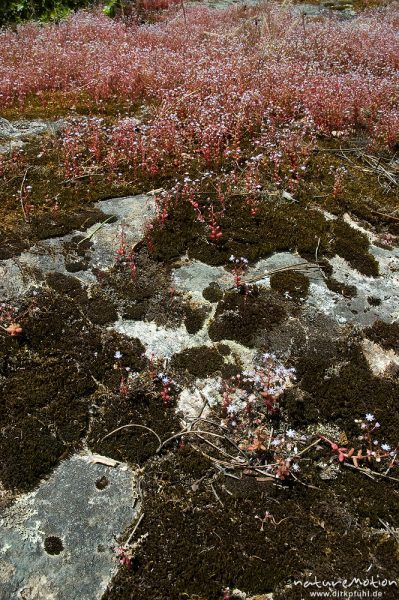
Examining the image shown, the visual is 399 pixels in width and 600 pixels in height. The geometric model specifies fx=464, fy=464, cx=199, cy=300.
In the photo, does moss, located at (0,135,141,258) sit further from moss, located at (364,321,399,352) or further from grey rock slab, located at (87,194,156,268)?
moss, located at (364,321,399,352)

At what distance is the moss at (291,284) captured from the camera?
204 inches

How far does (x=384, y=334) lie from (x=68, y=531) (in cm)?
346

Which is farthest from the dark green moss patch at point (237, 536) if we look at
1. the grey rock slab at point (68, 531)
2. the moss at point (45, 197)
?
the moss at point (45, 197)

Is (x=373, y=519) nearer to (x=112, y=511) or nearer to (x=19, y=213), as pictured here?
(x=112, y=511)

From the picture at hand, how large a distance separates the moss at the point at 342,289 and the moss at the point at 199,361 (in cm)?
165

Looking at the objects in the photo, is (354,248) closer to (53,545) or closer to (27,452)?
(27,452)

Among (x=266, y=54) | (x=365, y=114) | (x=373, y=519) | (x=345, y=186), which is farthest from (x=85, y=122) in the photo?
(x=373, y=519)

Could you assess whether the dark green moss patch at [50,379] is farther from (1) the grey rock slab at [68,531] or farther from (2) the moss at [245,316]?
(2) the moss at [245,316]

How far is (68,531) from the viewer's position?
3.29m

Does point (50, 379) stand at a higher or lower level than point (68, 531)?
higher

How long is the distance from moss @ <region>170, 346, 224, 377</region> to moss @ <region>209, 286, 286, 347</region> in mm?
214

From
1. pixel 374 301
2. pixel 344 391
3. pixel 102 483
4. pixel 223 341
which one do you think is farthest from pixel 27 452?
pixel 374 301

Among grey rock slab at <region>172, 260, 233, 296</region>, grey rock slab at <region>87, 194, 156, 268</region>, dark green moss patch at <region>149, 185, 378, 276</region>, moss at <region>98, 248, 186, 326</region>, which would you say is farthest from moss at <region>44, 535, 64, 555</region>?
dark green moss patch at <region>149, 185, 378, 276</region>

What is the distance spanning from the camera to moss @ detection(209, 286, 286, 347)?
472 cm
